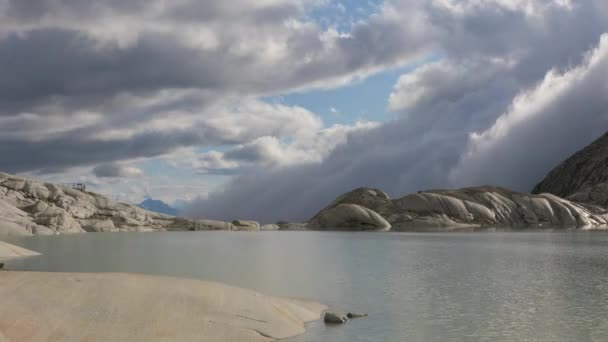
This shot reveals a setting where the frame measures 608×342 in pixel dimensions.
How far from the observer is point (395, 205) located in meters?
172

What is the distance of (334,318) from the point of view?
79.0 feet

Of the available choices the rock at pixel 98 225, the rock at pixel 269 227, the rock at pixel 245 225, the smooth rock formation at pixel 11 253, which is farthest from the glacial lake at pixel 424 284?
the rock at pixel 269 227

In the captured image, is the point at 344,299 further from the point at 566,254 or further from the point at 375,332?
the point at 566,254

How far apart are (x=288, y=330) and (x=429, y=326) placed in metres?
5.85

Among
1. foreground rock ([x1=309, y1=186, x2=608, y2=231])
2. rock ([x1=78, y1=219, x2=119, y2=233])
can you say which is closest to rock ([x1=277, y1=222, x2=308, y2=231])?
foreground rock ([x1=309, y1=186, x2=608, y2=231])

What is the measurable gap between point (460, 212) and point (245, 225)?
6223 centimetres

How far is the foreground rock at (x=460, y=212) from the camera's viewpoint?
160 metres

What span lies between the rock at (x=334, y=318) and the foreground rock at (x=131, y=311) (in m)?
0.83

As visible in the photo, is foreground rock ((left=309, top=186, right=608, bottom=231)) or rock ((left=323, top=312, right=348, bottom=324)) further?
foreground rock ((left=309, top=186, right=608, bottom=231))

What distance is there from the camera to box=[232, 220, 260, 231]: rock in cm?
16101

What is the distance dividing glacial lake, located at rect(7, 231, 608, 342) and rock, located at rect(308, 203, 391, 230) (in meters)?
92.0

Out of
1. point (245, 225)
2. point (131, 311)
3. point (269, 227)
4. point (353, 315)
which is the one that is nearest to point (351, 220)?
point (269, 227)

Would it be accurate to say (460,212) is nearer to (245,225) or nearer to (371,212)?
(371,212)

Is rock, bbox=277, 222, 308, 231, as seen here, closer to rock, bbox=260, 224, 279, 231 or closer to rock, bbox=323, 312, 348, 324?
rock, bbox=260, 224, 279, 231
